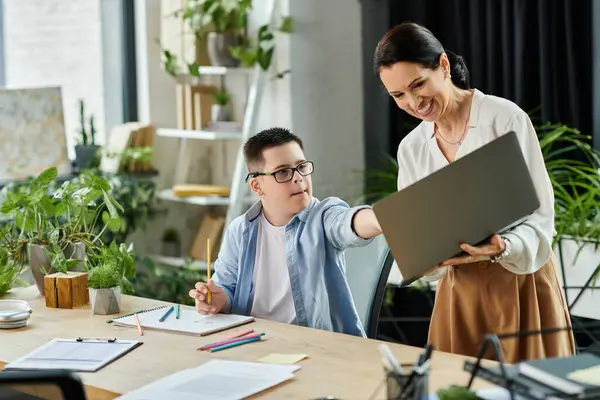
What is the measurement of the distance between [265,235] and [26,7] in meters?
2.67

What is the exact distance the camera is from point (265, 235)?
2568 mm

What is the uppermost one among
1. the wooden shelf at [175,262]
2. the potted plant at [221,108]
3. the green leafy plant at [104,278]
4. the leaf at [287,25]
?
the leaf at [287,25]

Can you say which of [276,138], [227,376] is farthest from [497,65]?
[227,376]

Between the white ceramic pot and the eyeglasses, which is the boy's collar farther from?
the white ceramic pot

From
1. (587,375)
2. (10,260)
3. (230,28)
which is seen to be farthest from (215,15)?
(587,375)

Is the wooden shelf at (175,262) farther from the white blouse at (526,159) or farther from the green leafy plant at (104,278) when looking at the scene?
the white blouse at (526,159)

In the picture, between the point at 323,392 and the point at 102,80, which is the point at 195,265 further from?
the point at 323,392

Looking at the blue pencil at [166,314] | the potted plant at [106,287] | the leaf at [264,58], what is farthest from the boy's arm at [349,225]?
the leaf at [264,58]

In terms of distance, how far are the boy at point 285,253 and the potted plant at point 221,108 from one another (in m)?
2.01

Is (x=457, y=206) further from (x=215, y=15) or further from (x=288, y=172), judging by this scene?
(x=215, y=15)

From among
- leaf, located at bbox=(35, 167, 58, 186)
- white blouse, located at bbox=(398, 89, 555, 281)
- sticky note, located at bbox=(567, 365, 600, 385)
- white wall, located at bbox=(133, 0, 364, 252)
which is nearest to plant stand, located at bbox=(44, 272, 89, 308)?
leaf, located at bbox=(35, 167, 58, 186)

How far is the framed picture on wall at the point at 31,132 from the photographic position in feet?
12.2

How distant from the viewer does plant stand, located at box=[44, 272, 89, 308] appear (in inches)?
101

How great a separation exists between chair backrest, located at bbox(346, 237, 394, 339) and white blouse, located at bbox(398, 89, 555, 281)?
208 millimetres
